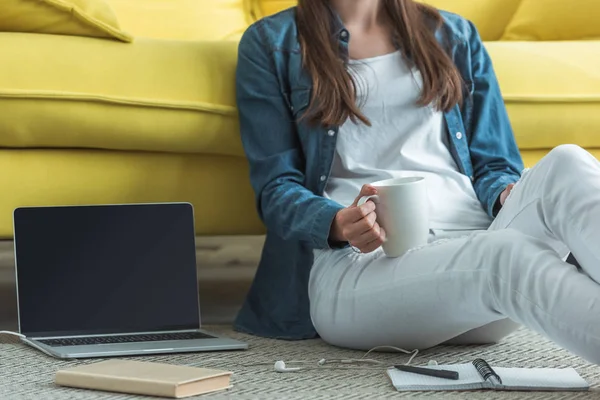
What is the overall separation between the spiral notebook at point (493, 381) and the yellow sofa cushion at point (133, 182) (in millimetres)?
524

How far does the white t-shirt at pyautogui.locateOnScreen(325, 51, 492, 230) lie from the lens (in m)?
1.52

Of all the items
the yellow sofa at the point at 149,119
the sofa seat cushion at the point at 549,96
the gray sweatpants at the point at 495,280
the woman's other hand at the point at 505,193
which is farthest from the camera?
the sofa seat cushion at the point at 549,96

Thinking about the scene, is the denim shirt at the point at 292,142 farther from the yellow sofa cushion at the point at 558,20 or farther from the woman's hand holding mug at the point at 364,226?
the yellow sofa cushion at the point at 558,20

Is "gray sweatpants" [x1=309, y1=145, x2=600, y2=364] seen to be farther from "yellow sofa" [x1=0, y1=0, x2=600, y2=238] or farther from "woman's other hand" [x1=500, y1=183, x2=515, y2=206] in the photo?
"yellow sofa" [x1=0, y1=0, x2=600, y2=238]

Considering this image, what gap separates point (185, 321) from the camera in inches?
62.3

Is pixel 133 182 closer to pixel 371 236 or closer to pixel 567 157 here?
pixel 371 236

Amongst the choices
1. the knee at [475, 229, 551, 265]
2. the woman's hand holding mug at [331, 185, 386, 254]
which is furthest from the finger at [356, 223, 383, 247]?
the knee at [475, 229, 551, 265]

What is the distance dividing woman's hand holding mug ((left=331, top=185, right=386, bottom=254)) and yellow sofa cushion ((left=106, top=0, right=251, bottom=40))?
0.85 metres

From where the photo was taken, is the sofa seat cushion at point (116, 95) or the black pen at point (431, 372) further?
the sofa seat cushion at point (116, 95)

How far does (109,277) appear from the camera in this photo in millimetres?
1553

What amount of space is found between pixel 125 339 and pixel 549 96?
2.79 feet

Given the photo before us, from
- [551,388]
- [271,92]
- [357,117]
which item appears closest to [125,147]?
[271,92]

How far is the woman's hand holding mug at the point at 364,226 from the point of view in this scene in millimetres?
1277

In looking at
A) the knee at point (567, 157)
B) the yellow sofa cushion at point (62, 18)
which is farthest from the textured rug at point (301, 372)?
the yellow sofa cushion at point (62, 18)
